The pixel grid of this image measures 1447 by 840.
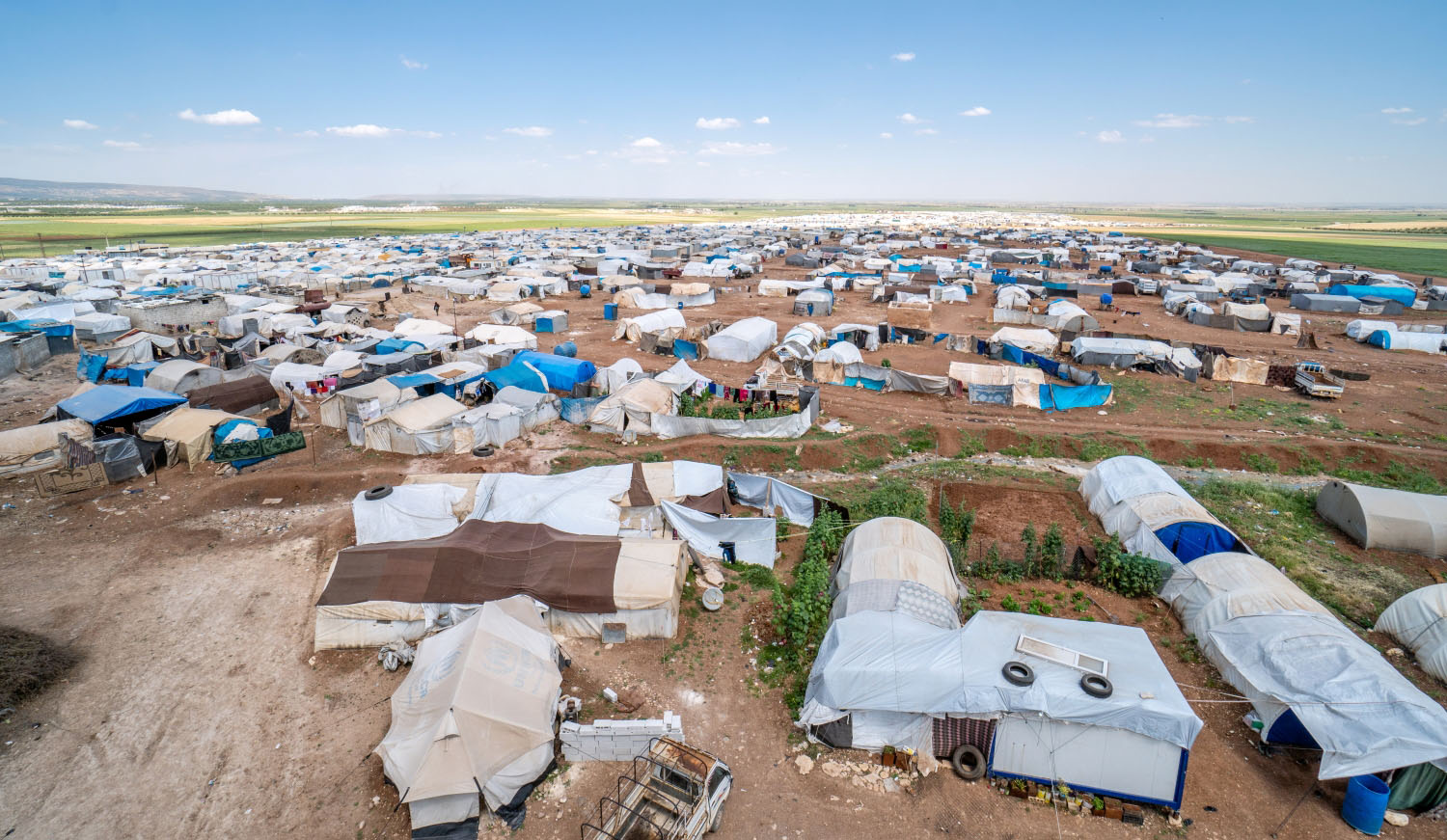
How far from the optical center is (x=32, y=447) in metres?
21.1

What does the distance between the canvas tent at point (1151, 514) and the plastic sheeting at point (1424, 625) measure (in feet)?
9.28

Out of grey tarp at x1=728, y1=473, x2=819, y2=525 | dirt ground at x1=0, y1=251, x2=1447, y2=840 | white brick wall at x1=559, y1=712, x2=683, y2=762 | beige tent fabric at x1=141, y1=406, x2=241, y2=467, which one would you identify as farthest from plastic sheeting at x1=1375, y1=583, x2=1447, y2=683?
beige tent fabric at x1=141, y1=406, x2=241, y2=467

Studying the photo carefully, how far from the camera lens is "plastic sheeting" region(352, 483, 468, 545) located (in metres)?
16.8

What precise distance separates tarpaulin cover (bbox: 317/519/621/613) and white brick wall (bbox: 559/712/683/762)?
337 centimetres

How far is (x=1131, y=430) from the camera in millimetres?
26375

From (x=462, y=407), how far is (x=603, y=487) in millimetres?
10062

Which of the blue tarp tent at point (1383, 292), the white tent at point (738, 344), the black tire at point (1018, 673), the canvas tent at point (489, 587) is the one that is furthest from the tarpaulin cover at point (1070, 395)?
the blue tarp tent at point (1383, 292)

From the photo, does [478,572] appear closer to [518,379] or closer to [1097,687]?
[1097,687]

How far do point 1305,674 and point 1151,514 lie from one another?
6471 millimetres

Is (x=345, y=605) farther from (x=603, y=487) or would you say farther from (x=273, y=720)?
(x=603, y=487)

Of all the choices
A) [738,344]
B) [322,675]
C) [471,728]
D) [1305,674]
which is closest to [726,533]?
[471,728]

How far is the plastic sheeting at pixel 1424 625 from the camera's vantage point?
1273cm

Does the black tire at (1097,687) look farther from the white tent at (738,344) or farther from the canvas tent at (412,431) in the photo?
the white tent at (738,344)

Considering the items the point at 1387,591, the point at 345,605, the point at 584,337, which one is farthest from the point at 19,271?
the point at 1387,591
